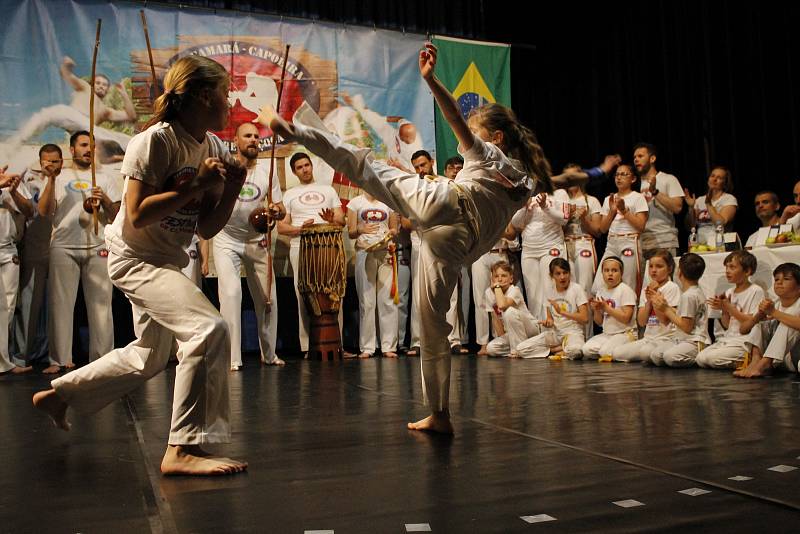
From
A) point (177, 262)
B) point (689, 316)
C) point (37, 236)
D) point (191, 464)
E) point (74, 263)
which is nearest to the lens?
point (191, 464)

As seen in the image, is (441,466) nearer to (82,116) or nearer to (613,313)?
(613,313)

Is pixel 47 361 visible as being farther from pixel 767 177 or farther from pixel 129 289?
pixel 767 177

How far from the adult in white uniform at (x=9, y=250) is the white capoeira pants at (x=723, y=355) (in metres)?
5.15

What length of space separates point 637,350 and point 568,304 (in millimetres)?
937

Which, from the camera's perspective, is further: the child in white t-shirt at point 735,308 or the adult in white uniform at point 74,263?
the adult in white uniform at point 74,263

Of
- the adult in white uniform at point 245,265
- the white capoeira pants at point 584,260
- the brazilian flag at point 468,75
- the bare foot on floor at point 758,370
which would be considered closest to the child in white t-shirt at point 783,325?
the bare foot on floor at point 758,370

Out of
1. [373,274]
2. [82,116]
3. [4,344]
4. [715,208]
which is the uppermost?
[82,116]

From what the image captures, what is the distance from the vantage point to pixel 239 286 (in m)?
6.62

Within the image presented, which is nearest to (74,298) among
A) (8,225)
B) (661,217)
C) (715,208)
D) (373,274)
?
(8,225)

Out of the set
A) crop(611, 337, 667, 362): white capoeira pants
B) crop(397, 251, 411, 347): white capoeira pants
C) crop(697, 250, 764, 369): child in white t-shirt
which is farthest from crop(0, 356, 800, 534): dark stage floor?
crop(397, 251, 411, 347): white capoeira pants

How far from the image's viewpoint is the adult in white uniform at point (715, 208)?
6621mm

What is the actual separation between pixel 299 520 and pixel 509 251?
19.8 feet

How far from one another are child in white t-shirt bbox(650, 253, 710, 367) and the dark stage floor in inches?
50.3

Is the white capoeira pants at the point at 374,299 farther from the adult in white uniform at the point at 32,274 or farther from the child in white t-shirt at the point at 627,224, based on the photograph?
the adult in white uniform at the point at 32,274
